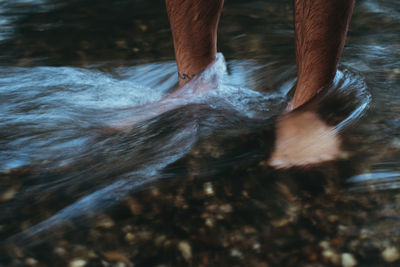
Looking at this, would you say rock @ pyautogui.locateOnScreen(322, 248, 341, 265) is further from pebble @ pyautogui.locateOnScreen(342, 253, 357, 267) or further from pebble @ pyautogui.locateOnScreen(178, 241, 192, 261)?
pebble @ pyautogui.locateOnScreen(178, 241, 192, 261)

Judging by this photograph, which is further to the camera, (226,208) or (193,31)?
(193,31)

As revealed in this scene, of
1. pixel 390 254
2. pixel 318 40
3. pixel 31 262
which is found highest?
pixel 318 40

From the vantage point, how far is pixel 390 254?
1.25 meters

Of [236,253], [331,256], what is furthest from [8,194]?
[331,256]

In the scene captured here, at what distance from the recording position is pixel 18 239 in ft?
4.42

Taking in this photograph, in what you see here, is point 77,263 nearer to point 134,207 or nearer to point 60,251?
point 60,251

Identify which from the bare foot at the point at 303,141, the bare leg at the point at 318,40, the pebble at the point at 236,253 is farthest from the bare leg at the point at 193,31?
the pebble at the point at 236,253

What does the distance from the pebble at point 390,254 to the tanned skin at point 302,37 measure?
0.86m

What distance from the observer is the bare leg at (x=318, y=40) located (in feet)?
5.71

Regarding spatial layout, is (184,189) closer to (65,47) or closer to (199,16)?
(199,16)

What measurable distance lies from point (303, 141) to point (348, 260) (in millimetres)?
619

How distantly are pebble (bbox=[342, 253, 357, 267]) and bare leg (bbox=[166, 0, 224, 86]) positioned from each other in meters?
1.34

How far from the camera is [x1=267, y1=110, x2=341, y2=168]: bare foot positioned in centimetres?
168

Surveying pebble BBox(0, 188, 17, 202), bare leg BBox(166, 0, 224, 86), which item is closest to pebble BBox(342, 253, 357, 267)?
pebble BBox(0, 188, 17, 202)
